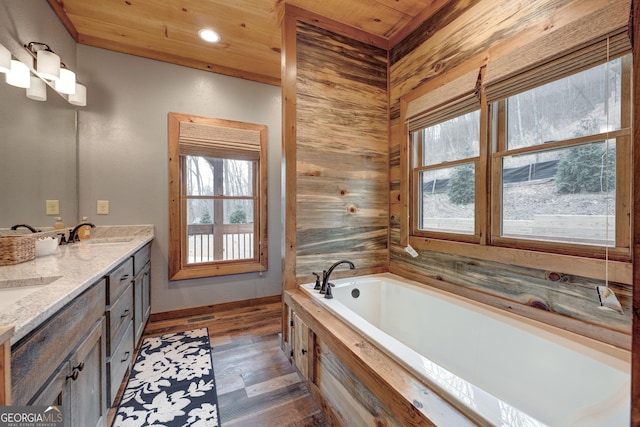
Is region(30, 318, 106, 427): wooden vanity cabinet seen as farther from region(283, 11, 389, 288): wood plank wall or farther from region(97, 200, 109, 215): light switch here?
region(97, 200, 109, 215): light switch

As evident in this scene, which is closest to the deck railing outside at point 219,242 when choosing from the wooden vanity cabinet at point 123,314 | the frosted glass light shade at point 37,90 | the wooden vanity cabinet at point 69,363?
the wooden vanity cabinet at point 123,314

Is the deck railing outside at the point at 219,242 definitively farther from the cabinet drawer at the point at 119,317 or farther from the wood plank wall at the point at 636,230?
the wood plank wall at the point at 636,230

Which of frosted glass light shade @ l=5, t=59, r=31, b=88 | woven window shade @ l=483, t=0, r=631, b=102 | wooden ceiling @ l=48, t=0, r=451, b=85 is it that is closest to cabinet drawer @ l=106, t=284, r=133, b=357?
frosted glass light shade @ l=5, t=59, r=31, b=88

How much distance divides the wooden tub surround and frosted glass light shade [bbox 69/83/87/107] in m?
2.36

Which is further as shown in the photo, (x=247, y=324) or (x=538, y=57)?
(x=247, y=324)

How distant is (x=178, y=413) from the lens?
1.43m

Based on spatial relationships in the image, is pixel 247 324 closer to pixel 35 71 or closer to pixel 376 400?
pixel 376 400

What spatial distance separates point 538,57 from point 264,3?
73.0 inches

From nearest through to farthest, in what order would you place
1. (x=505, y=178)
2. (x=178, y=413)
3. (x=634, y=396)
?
(x=634, y=396) < (x=178, y=413) < (x=505, y=178)

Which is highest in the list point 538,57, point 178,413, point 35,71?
point 35,71

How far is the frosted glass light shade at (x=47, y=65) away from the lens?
1704 millimetres

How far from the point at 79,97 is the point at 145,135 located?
20.6 inches

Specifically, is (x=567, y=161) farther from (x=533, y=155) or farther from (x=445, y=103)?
(x=445, y=103)

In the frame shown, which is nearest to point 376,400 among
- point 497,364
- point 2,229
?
point 497,364
